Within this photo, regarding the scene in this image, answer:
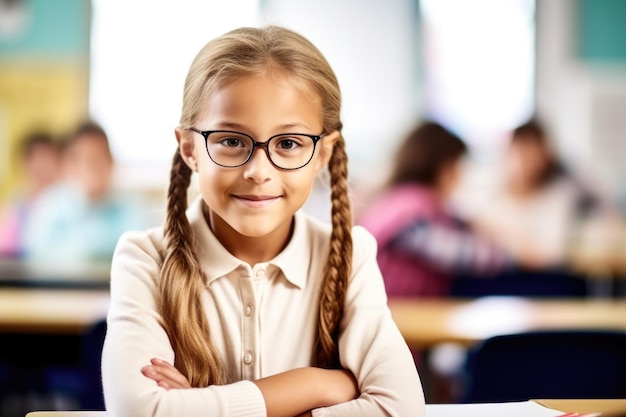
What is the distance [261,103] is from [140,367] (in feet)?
1.09

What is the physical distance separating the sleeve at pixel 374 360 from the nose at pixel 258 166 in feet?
0.66

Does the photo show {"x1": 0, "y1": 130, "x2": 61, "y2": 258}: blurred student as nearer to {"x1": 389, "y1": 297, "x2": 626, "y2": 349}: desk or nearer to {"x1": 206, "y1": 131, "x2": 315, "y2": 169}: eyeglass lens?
{"x1": 389, "y1": 297, "x2": 626, "y2": 349}: desk

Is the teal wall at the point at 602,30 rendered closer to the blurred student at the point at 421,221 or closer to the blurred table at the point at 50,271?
the blurred student at the point at 421,221

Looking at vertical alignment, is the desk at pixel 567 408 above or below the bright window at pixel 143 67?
below

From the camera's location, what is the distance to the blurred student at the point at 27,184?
536cm

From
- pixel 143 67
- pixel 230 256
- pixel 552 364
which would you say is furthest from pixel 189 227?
pixel 143 67

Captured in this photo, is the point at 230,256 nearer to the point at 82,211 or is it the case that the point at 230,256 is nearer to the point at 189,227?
the point at 189,227

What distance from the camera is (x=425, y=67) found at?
5.33m

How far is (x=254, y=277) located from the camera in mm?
1054

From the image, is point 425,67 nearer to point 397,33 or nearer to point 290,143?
point 397,33

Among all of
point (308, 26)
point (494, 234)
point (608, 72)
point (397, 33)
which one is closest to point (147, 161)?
point (308, 26)

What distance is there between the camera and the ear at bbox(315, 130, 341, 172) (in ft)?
3.43

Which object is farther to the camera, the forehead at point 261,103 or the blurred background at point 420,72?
the blurred background at point 420,72

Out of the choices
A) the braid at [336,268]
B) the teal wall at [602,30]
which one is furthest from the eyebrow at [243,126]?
the teal wall at [602,30]
